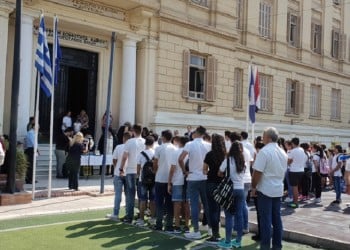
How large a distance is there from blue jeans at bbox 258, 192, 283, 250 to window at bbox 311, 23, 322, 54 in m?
23.6

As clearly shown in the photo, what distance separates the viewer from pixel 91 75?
18.2 metres

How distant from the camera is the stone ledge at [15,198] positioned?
10469mm

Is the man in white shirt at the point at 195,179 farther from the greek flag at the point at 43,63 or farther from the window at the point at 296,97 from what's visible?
the window at the point at 296,97

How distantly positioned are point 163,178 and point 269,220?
7.50 feet

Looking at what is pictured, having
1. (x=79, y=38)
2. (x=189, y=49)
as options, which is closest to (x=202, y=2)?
(x=189, y=49)

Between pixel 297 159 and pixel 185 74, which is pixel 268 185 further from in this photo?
pixel 185 74

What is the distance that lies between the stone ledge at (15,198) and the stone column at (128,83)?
7.09m

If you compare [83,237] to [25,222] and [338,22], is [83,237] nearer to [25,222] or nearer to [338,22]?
[25,222]

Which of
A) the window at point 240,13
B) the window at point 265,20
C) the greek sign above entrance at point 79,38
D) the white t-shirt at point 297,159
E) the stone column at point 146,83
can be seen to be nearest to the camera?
the white t-shirt at point 297,159

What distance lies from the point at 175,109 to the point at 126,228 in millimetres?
10676

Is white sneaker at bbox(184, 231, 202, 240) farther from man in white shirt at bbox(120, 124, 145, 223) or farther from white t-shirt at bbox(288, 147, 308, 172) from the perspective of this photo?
white t-shirt at bbox(288, 147, 308, 172)

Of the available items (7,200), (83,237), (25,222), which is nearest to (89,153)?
(7,200)

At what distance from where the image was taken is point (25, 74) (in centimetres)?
1480

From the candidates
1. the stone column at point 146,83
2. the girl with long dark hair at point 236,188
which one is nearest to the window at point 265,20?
the stone column at point 146,83
